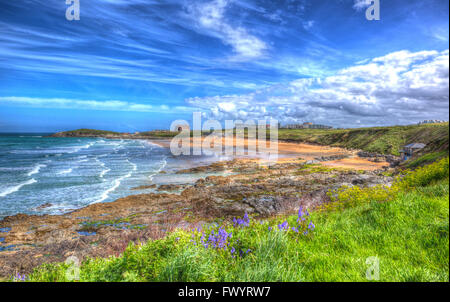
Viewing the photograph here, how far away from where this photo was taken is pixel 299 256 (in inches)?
165

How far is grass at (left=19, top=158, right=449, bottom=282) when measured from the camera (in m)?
3.42

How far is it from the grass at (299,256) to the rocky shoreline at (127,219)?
401 cm

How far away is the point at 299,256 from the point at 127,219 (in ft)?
47.3

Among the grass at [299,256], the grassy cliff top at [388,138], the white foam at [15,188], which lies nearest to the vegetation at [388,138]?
the grassy cliff top at [388,138]

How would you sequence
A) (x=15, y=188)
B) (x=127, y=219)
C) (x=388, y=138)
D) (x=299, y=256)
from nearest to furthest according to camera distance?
(x=299, y=256) < (x=127, y=219) < (x=15, y=188) < (x=388, y=138)

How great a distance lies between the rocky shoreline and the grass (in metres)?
4.01

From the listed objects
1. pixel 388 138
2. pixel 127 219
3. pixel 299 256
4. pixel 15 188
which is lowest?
pixel 127 219

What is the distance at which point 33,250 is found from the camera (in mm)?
11383

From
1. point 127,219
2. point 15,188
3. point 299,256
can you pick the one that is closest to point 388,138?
point 127,219

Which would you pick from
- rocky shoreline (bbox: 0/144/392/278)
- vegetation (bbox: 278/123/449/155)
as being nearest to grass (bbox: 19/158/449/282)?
rocky shoreline (bbox: 0/144/392/278)

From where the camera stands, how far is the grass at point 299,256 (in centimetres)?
342

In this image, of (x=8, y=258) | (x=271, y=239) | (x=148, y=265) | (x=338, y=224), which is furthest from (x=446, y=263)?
(x=8, y=258)

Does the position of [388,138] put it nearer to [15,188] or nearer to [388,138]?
[388,138]
